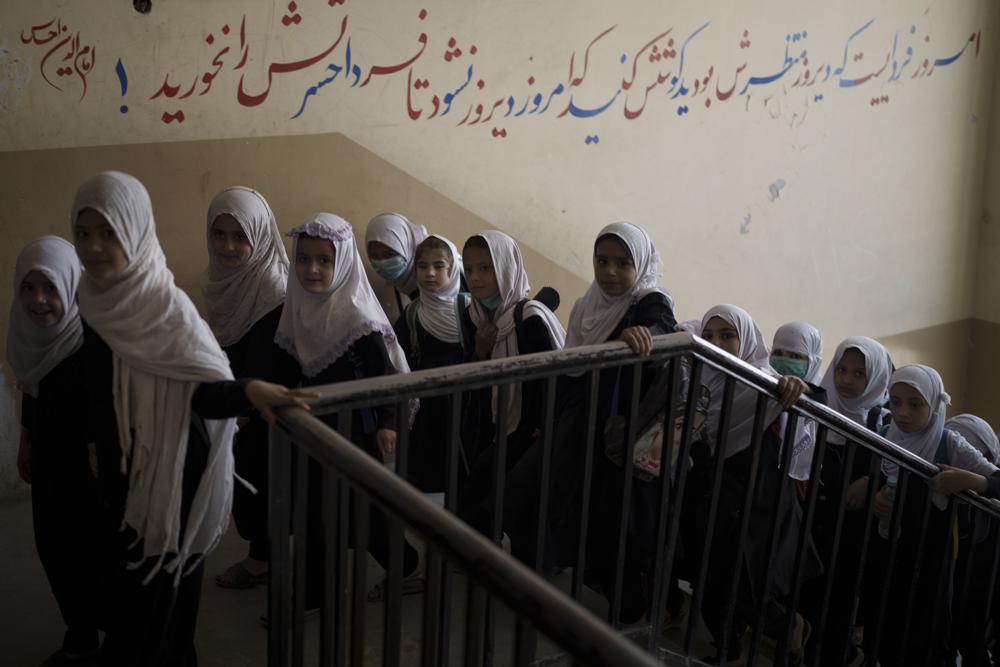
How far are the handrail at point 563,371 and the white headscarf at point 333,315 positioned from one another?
90 centimetres

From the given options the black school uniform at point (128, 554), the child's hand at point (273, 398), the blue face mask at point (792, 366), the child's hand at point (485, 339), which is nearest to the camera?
the child's hand at point (273, 398)

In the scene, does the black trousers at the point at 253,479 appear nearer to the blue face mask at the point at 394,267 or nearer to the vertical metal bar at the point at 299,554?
the vertical metal bar at the point at 299,554

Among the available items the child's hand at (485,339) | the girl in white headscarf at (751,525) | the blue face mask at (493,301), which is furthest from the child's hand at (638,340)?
the blue face mask at (493,301)

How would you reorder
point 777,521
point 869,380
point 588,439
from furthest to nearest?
point 869,380, point 777,521, point 588,439

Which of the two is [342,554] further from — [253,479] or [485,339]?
[485,339]

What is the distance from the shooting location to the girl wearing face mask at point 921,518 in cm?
269

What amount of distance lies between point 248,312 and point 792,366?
2.00 meters

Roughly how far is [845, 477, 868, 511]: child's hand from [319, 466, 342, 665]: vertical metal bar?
1.87 metres

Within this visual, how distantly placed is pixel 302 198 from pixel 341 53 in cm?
65

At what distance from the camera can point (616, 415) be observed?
104 inches

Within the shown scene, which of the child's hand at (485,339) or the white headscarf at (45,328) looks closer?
the white headscarf at (45,328)

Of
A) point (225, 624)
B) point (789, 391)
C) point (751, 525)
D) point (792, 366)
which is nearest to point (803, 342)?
point (792, 366)

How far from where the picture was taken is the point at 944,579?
2.72 metres

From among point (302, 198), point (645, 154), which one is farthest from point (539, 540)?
point (645, 154)
